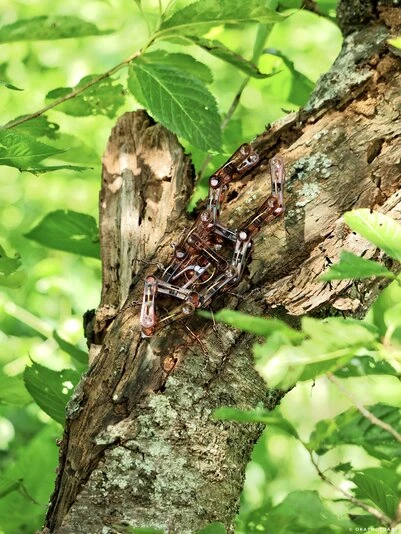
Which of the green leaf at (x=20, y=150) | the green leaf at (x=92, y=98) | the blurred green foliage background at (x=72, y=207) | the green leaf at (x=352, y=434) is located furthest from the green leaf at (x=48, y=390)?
the green leaf at (x=352, y=434)

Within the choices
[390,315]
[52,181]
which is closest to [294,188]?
[390,315]

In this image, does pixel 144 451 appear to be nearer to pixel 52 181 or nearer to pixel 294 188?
pixel 294 188

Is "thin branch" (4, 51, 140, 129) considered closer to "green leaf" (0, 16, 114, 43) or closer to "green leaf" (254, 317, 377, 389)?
"green leaf" (0, 16, 114, 43)

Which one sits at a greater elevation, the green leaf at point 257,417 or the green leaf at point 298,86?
the green leaf at point 298,86

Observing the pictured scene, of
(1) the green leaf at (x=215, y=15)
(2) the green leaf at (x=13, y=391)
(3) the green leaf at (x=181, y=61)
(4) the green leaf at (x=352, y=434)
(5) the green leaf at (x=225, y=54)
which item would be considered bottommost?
(4) the green leaf at (x=352, y=434)

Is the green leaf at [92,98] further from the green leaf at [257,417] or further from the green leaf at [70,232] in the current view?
the green leaf at [257,417]
